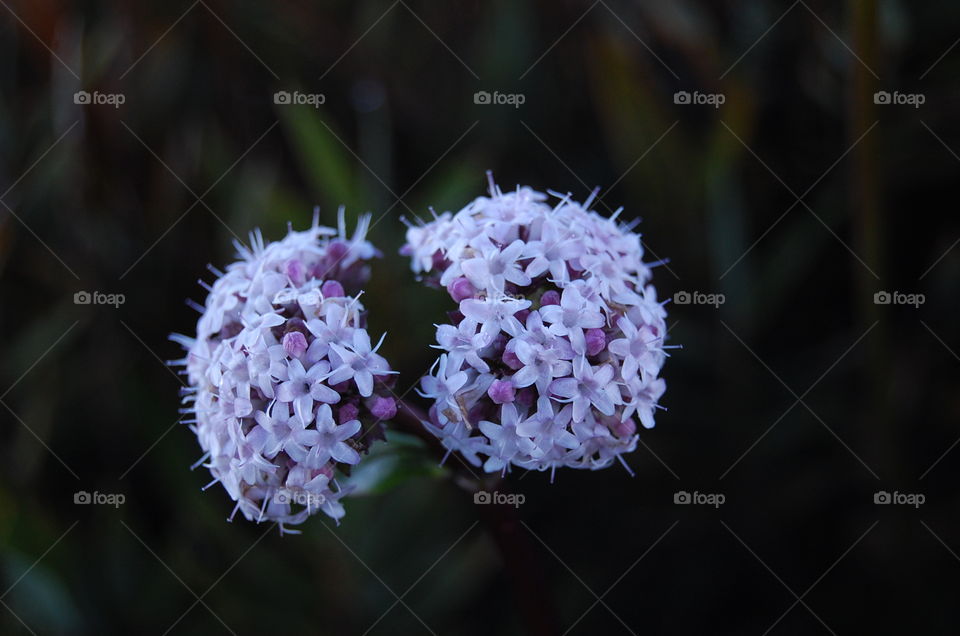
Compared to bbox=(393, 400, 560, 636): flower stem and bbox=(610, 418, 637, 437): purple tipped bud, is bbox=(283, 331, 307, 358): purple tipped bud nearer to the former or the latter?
bbox=(393, 400, 560, 636): flower stem

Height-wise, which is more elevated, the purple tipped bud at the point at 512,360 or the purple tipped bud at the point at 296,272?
the purple tipped bud at the point at 296,272

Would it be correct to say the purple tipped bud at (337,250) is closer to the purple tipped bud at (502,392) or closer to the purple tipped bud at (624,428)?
the purple tipped bud at (502,392)

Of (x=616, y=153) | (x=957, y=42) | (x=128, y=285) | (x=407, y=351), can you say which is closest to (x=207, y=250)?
(x=128, y=285)

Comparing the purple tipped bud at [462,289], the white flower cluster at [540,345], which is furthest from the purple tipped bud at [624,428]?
the purple tipped bud at [462,289]

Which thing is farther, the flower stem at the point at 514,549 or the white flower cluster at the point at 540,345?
the flower stem at the point at 514,549

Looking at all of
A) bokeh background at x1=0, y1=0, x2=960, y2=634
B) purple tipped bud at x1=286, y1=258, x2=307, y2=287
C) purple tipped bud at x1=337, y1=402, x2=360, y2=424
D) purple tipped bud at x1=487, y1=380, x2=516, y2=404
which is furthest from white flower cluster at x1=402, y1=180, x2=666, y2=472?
bokeh background at x1=0, y1=0, x2=960, y2=634

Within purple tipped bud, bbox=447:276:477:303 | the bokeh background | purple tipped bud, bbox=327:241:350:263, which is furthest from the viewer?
the bokeh background

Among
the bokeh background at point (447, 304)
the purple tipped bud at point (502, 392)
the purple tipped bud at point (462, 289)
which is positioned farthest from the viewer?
the bokeh background at point (447, 304)
